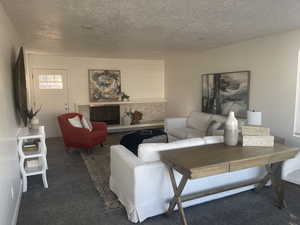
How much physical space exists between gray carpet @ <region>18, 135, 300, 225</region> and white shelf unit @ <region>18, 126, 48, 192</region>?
0.81 ft

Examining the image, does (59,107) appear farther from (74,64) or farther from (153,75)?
(153,75)

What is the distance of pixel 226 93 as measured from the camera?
5031 mm

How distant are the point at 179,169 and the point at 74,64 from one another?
5679 millimetres

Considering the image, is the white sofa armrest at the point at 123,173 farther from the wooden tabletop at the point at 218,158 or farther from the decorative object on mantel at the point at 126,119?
the decorative object on mantel at the point at 126,119

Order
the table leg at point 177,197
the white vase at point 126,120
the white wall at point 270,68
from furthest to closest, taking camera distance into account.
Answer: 1. the white vase at point 126,120
2. the white wall at point 270,68
3. the table leg at point 177,197

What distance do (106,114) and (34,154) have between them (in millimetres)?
3940

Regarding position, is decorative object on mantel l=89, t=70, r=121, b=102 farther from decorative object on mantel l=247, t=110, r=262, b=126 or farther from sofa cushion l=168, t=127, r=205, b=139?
decorative object on mantel l=247, t=110, r=262, b=126

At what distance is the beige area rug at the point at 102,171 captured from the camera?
285 cm

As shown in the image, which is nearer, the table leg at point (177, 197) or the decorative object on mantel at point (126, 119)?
the table leg at point (177, 197)

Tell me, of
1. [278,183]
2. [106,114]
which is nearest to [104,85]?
[106,114]

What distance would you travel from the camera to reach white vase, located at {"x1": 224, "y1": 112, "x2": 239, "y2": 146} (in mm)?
2471

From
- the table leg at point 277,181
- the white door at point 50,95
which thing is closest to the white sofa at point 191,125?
the table leg at point 277,181

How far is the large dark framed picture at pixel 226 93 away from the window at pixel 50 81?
4318mm

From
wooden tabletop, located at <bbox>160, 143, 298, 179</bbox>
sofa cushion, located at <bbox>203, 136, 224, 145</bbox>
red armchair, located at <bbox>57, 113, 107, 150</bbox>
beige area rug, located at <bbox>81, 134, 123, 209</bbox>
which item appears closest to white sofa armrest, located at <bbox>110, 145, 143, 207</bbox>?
beige area rug, located at <bbox>81, 134, 123, 209</bbox>
